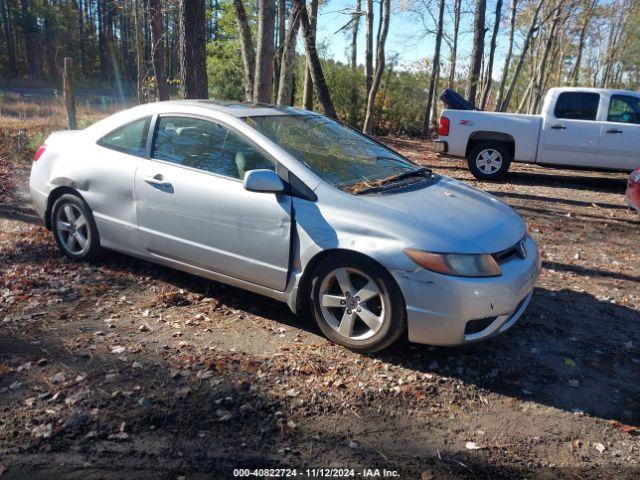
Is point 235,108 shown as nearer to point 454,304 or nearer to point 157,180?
point 157,180

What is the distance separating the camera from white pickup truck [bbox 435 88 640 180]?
10.3 meters

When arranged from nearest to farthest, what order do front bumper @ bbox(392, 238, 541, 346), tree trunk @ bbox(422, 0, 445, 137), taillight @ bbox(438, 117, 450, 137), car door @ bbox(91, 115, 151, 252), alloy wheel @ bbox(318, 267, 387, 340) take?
front bumper @ bbox(392, 238, 541, 346), alloy wheel @ bbox(318, 267, 387, 340), car door @ bbox(91, 115, 151, 252), taillight @ bbox(438, 117, 450, 137), tree trunk @ bbox(422, 0, 445, 137)

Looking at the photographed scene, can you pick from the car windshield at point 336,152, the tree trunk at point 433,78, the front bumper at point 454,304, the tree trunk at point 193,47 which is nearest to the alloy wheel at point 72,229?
the car windshield at point 336,152

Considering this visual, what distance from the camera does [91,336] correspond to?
3990mm

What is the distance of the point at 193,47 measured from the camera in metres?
8.81

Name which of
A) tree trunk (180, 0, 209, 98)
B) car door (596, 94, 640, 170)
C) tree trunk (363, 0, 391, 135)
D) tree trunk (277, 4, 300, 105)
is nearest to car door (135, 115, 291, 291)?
tree trunk (180, 0, 209, 98)

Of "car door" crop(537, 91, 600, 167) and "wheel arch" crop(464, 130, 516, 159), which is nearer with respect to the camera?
"car door" crop(537, 91, 600, 167)

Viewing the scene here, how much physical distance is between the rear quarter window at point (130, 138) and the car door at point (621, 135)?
892 cm

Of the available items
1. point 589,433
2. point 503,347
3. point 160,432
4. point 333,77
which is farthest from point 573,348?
point 333,77

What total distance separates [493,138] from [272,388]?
29.1 feet

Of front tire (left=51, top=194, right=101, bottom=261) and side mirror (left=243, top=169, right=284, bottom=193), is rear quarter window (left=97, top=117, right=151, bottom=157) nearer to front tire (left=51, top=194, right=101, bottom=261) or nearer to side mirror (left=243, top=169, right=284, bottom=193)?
front tire (left=51, top=194, right=101, bottom=261)

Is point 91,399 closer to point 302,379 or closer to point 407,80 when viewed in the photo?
point 302,379

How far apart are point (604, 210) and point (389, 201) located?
6446 mm

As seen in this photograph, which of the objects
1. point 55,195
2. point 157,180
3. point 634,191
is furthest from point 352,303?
point 634,191
